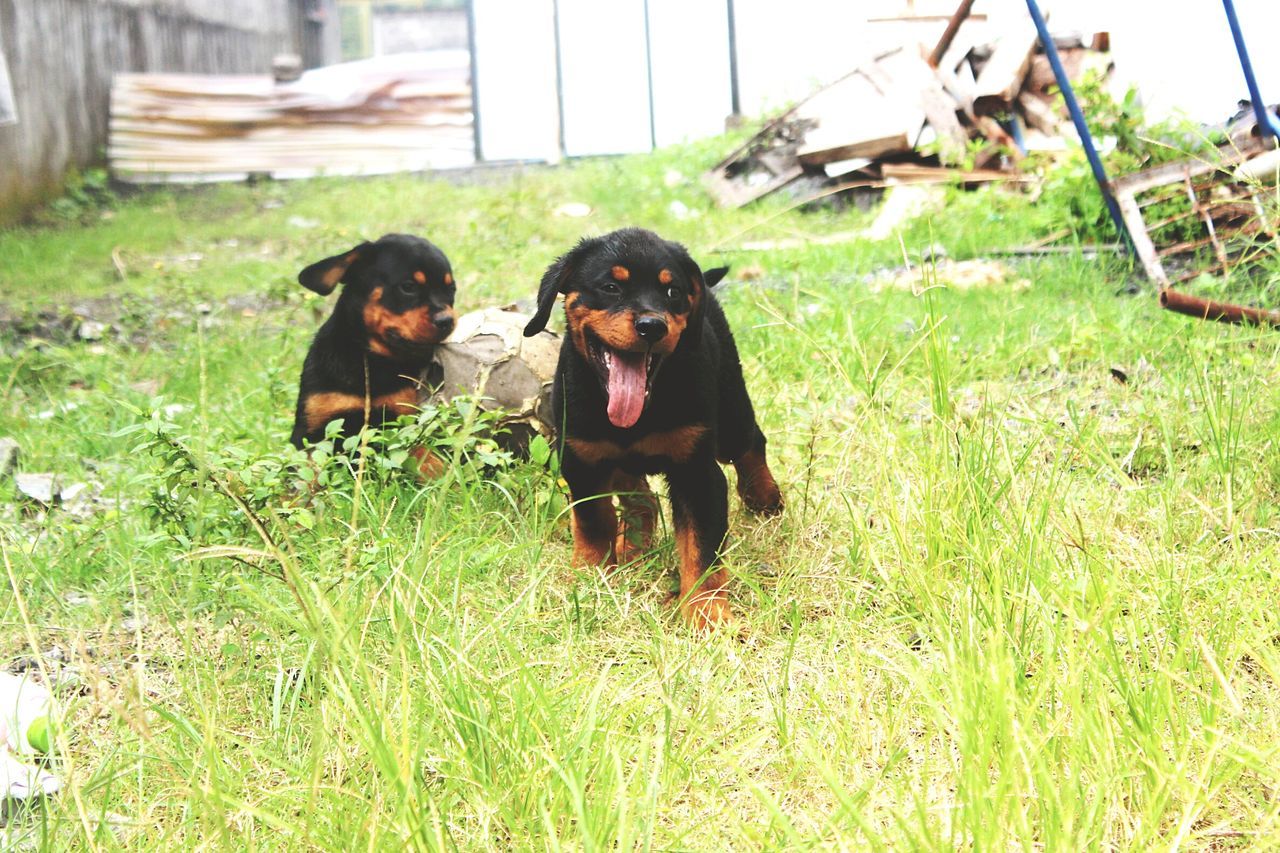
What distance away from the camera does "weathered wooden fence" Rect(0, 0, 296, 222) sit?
11969 mm

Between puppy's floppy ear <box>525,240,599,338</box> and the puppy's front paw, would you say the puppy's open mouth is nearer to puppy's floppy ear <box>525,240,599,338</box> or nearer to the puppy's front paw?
puppy's floppy ear <box>525,240,599,338</box>

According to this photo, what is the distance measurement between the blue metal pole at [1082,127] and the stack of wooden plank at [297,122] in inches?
410

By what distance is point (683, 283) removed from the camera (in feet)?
Result: 9.70

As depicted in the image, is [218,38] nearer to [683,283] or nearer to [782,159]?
[782,159]

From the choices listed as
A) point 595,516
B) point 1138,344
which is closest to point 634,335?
point 595,516

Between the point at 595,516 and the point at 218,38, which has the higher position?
the point at 218,38

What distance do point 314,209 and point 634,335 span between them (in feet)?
33.6

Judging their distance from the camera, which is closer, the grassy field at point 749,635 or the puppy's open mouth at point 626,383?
the grassy field at point 749,635

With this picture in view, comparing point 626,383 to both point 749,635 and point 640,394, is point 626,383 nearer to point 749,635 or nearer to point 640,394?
point 640,394

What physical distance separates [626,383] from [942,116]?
762 cm

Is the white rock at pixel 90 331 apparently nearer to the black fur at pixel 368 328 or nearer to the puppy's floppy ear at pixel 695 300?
the black fur at pixel 368 328

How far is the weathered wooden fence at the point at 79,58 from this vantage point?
11969 millimetres

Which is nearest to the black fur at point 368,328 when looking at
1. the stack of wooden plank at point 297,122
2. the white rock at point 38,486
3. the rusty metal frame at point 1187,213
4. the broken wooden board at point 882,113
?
the white rock at point 38,486

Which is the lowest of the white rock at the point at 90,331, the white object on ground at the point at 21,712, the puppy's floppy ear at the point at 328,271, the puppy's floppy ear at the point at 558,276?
the white rock at the point at 90,331
